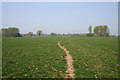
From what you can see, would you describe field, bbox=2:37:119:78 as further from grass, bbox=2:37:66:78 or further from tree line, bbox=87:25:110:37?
tree line, bbox=87:25:110:37

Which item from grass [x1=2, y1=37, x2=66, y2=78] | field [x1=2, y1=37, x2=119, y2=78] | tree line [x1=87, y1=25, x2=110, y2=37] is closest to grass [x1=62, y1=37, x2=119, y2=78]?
field [x1=2, y1=37, x2=119, y2=78]

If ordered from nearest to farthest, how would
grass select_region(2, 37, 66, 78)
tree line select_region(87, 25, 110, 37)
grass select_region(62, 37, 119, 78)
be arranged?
grass select_region(2, 37, 66, 78)
grass select_region(62, 37, 119, 78)
tree line select_region(87, 25, 110, 37)

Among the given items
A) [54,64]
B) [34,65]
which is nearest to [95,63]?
[54,64]

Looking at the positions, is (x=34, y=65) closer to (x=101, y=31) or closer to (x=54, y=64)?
(x=54, y=64)

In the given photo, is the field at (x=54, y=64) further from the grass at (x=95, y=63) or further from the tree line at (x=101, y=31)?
the tree line at (x=101, y=31)

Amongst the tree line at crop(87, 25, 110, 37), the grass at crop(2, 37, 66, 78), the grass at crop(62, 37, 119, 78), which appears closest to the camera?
the grass at crop(2, 37, 66, 78)

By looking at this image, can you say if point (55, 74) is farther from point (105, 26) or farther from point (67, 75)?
point (105, 26)

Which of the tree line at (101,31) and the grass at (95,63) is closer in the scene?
the grass at (95,63)

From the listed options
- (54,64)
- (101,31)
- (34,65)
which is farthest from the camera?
(101,31)

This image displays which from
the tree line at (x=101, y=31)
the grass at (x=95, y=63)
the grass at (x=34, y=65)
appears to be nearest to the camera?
the grass at (x=34, y=65)

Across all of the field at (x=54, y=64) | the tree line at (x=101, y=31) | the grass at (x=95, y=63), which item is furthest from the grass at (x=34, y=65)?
the tree line at (x=101, y=31)

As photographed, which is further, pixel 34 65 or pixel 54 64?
pixel 54 64

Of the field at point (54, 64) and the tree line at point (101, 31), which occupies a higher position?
the tree line at point (101, 31)

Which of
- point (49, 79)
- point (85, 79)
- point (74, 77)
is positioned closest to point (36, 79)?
point (49, 79)
